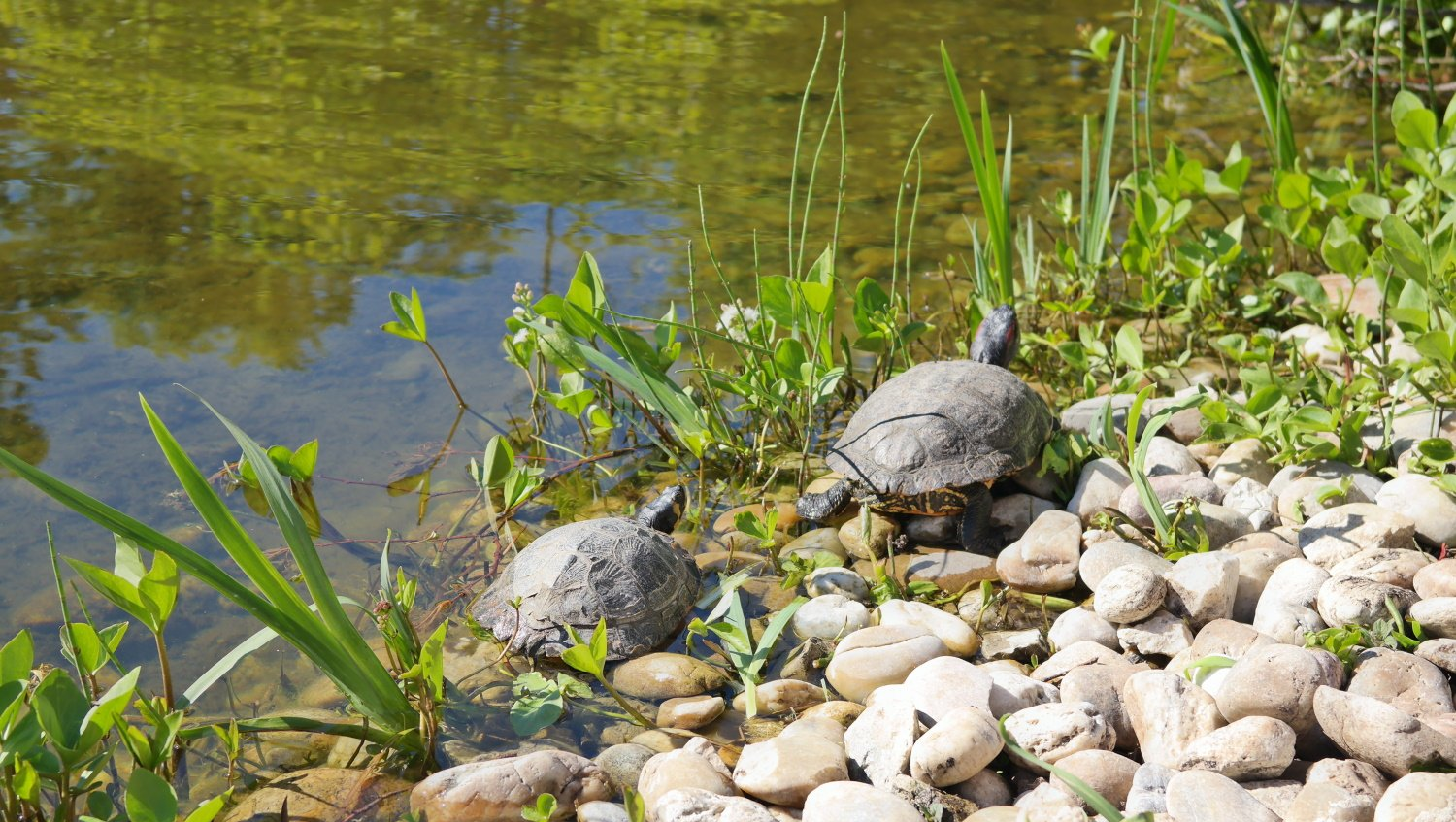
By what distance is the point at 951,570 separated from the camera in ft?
10.7

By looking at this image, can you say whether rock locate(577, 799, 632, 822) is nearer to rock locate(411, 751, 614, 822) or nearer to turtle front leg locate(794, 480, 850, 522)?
rock locate(411, 751, 614, 822)

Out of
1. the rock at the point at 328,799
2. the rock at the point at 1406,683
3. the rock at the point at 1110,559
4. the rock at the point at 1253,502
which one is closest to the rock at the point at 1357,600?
the rock at the point at 1406,683

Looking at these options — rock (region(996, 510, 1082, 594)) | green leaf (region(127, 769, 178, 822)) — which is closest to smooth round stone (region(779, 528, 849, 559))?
rock (region(996, 510, 1082, 594))

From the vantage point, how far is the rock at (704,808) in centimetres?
227

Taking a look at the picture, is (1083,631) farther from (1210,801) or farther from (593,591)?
(593,591)

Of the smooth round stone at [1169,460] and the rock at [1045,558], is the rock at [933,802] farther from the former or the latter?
the smooth round stone at [1169,460]

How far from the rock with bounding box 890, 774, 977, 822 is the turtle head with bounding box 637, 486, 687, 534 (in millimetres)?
1275

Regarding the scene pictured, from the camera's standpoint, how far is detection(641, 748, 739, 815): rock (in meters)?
2.39

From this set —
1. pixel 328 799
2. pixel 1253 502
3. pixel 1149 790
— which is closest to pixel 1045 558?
pixel 1253 502

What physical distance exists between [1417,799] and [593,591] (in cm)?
185

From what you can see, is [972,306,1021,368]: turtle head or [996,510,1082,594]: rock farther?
[972,306,1021,368]: turtle head

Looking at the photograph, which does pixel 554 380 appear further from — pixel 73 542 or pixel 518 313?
pixel 73 542

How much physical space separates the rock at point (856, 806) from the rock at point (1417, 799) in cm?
83

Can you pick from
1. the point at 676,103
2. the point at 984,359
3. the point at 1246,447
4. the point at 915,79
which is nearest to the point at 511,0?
the point at 676,103
